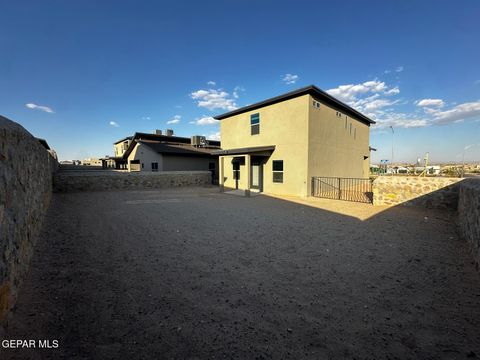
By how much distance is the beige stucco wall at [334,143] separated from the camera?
12.9m

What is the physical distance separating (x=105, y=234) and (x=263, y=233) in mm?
4242

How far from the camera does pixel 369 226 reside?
6535 mm

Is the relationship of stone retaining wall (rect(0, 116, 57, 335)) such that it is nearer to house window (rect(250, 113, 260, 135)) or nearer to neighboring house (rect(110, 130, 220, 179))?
house window (rect(250, 113, 260, 135))

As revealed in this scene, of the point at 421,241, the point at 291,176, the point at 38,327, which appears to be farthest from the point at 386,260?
the point at 291,176

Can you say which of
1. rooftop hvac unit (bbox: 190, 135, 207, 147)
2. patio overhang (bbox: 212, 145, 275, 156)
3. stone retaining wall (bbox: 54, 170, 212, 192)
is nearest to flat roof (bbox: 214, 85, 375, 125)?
patio overhang (bbox: 212, 145, 275, 156)

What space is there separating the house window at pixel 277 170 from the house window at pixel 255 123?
285cm

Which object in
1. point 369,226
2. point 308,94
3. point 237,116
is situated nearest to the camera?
point 369,226

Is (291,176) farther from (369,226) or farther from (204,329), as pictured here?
(204,329)

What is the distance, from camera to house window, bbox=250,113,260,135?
1517cm

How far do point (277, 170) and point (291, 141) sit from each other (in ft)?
6.98

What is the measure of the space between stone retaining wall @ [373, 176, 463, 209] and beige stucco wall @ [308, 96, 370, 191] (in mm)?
3954

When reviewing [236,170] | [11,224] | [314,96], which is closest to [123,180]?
[236,170]

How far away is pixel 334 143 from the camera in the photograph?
1507 centimetres

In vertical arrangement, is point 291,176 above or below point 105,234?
above
